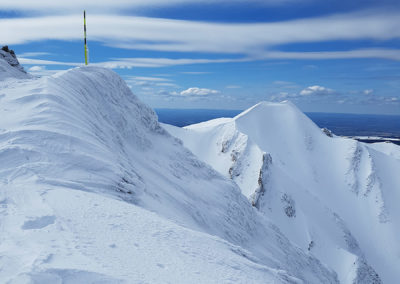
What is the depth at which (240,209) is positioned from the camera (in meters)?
23.4

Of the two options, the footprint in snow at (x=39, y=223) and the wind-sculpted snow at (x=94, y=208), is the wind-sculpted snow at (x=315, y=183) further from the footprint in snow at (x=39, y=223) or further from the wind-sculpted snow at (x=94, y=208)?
the footprint in snow at (x=39, y=223)

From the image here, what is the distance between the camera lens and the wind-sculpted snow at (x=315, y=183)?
220ft

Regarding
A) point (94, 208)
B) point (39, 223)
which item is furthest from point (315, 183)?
point (39, 223)

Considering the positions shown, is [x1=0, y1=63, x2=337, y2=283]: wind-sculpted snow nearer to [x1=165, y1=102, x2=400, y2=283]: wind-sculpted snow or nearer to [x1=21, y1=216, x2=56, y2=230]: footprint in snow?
[x1=21, y1=216, x2=56, y2=230]: footprint in snow

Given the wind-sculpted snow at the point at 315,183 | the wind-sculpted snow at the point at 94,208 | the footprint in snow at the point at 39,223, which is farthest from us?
the wind-sculpted snow at the point at 315,183

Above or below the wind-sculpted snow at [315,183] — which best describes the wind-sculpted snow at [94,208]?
above

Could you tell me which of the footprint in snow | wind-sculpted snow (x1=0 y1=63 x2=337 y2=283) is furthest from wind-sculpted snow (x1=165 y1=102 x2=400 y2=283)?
the footprint in snow

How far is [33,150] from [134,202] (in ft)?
13.4

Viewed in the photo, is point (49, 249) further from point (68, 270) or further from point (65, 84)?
point (65, 84)

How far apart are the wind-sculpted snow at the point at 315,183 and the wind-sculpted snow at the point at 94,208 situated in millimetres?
49275

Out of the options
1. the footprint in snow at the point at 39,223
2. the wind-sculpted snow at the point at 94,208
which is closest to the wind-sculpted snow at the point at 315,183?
the wind-sculpted snow at the point at 94,208

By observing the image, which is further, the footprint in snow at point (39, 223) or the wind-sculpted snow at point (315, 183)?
the wind-sculpted snow at point (315, 183)

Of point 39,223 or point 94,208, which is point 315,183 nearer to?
point 94,208

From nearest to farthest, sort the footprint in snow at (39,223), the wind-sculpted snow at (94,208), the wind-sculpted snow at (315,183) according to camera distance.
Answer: the wind-sculpted snow at (94,208) → the footprint in snow at (39,223) → the wind-sculpted snow at (315,183)
